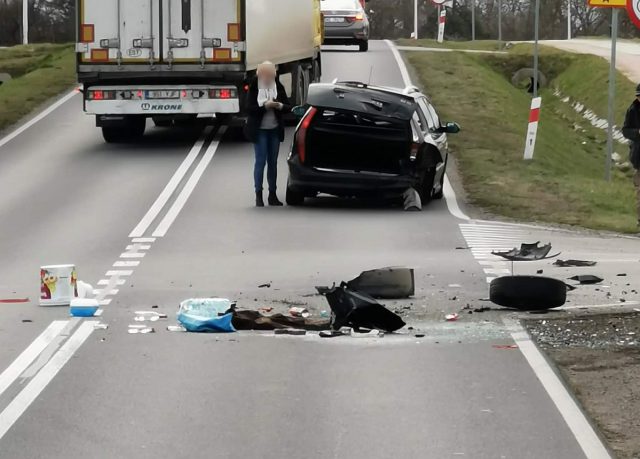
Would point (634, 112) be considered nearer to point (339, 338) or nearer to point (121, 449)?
point (339, 338)

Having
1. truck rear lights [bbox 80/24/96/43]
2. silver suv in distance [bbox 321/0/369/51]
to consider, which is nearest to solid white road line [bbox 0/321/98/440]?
truck rear lights [bbox 80/24/96/43]

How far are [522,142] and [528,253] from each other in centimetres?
1376

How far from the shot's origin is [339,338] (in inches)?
498

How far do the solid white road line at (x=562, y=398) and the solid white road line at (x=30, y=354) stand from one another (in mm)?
3309

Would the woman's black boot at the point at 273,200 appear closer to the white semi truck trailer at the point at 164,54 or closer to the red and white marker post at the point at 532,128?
the white semi truck trailer at the point at 164,54

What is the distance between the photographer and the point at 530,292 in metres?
13.7

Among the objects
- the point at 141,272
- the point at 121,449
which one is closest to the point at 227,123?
the point at 141,272

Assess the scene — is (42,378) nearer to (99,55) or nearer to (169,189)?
(169,189)

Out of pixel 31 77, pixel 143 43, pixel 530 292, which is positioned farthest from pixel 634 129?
pixel 31 77

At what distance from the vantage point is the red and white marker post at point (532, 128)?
91.5ft

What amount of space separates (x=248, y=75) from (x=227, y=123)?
4.61 meters

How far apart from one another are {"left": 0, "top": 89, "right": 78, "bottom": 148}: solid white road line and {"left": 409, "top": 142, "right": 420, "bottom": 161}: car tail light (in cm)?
1038

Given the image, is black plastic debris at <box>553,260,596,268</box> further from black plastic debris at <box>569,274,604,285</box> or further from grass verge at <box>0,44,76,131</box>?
grass verge at <box>0,44,76,131</box>

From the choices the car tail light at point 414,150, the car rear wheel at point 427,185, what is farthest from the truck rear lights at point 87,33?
the car tail light at point 414,150
